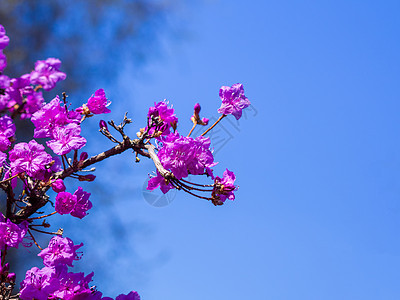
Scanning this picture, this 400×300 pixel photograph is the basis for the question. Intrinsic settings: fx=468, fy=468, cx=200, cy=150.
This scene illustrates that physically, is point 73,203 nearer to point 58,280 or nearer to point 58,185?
point 58,185

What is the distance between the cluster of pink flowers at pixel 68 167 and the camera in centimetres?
213

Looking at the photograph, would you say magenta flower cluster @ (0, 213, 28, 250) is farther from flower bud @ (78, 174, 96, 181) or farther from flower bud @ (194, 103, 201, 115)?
flower bud @ (194, 103, 201, 115)

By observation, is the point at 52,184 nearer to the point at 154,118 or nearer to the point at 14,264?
the point at 154,118

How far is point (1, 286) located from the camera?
2.19m

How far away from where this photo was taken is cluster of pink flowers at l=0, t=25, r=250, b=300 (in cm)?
213

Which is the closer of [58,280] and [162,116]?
[58,280]

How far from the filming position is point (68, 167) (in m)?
2.35

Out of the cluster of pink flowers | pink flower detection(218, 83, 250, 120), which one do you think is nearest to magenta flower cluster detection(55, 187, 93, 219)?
the cluster of pink flowers

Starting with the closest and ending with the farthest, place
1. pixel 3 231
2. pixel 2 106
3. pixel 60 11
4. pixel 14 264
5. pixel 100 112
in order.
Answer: pixel 2 106
pixel 3 231
pixel 100 112
pixel 14 264
pixel 60 11

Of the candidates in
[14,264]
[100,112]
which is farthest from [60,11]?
[100,112]

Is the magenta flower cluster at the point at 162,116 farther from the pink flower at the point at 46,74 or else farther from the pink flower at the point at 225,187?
the pink flower at the point at 46,74

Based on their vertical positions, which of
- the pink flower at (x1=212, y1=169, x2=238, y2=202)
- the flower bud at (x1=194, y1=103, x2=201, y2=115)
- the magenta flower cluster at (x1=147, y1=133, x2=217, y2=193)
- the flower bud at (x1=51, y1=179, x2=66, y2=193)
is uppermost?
the flower bud at (x1=51, y1=179, x2=66, y2=193)

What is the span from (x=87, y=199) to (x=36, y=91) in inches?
26.3

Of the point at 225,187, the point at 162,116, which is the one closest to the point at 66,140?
the point at 162,116
